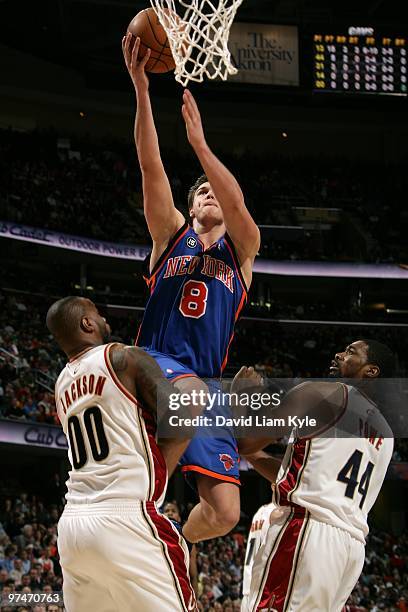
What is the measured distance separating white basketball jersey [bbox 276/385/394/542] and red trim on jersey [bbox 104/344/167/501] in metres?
0.89

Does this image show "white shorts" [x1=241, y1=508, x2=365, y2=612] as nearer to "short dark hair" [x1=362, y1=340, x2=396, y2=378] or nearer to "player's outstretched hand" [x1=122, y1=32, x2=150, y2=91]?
"short dark hair" [x1=362, y1=340, x2=396, y2=378]

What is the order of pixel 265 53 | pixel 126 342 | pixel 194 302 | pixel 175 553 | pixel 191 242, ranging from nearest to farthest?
pixel 175 553 < pixel 194 302 < pixel 191 242 < pixel 265 53 < pixel 126 342

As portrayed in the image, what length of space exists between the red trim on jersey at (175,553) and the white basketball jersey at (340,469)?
88cm

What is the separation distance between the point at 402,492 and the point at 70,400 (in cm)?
1935

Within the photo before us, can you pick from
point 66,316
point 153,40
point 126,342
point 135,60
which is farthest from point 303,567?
point 126,342

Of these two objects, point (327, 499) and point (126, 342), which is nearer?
point (327, 499)

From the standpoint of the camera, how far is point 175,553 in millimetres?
3561

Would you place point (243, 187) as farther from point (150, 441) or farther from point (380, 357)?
point (150, 441)

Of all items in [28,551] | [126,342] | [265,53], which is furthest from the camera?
[126,342]

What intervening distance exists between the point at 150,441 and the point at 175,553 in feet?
1.53

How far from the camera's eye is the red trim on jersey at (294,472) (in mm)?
4328

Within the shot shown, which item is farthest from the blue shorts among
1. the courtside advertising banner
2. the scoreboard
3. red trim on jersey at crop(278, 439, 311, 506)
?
the courtside advertising banner

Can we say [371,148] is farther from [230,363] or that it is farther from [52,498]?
[52,498]

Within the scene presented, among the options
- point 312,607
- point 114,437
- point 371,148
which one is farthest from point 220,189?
point 371,148
